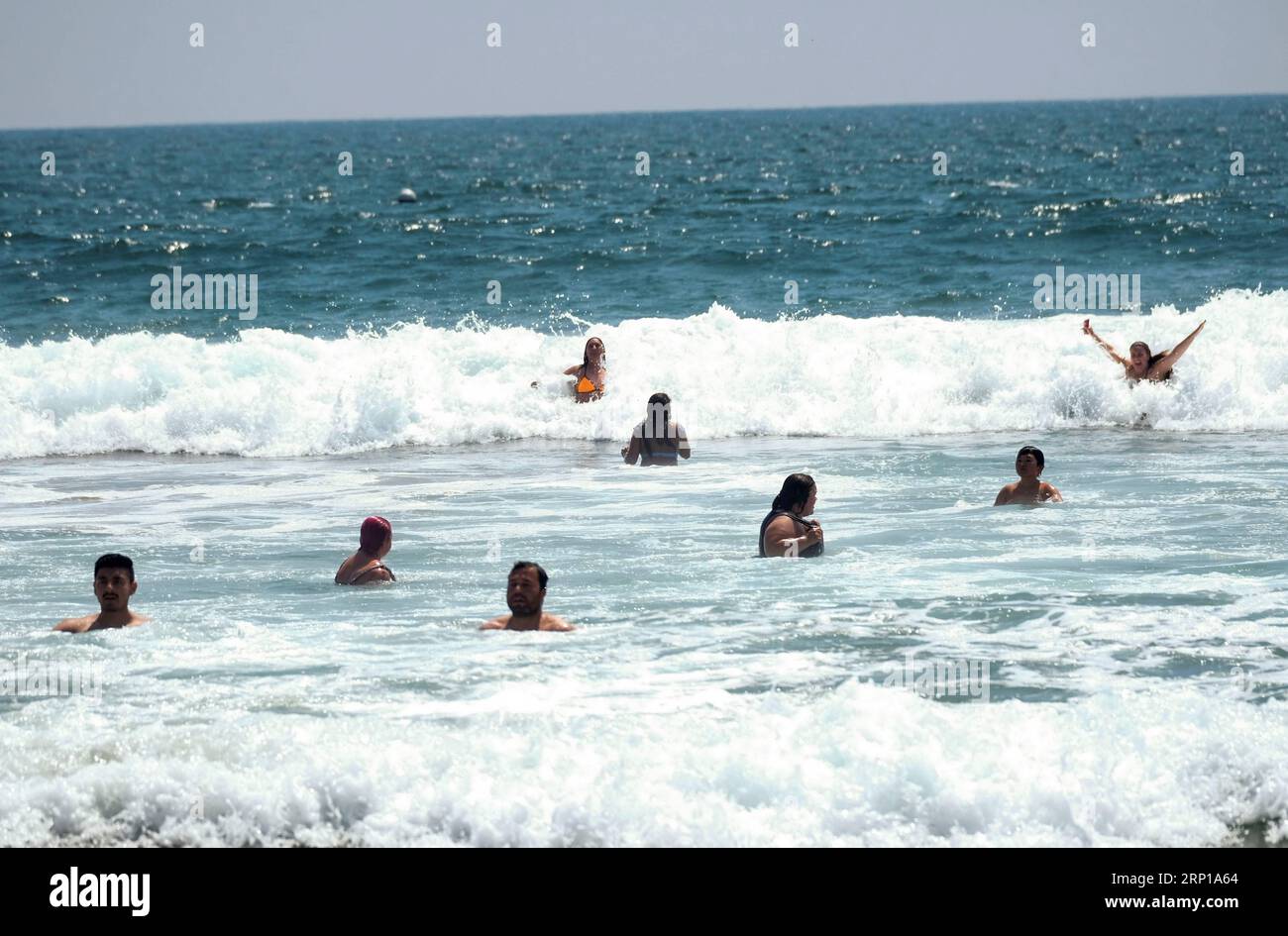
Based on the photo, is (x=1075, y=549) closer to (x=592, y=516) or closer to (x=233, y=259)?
(x=592, y=516)

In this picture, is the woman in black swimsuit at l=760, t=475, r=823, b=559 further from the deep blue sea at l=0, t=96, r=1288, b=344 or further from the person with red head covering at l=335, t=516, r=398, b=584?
the deep blue sea at l=0, t=96, r=1288, b=344

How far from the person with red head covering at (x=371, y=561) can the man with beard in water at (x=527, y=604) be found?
1415 millimetres

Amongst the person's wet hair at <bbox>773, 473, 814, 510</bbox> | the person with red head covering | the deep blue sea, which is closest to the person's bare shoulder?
the person with red head covering

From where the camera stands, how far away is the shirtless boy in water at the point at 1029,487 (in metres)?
11.7

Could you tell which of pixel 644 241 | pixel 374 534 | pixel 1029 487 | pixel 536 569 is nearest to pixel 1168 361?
pixel 1029 487

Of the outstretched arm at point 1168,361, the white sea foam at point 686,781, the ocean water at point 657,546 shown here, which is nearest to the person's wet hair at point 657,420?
the ocean water at point 657,546

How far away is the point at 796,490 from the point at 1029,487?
263 centimetres

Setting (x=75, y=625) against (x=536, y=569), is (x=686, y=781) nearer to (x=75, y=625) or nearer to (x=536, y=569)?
(x=536, y=569)

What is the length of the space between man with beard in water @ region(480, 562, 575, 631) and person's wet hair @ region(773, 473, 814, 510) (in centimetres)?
229

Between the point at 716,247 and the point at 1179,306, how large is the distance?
9.69 metres

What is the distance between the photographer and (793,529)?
10273mm

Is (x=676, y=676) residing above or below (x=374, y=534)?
below

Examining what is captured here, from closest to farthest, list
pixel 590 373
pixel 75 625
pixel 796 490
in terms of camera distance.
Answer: pixel 75 625
pixel 796 490
pixel 590 373

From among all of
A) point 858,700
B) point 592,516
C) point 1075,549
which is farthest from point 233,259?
point 858,700
